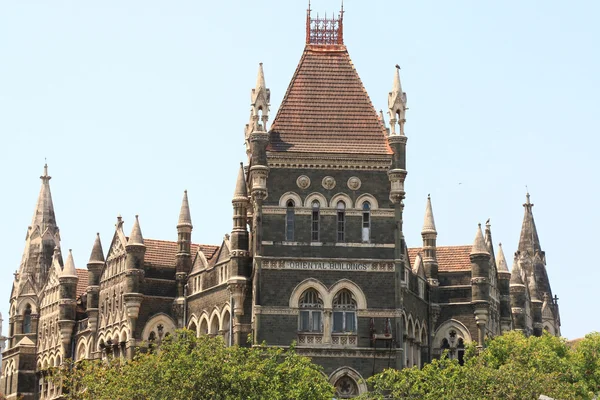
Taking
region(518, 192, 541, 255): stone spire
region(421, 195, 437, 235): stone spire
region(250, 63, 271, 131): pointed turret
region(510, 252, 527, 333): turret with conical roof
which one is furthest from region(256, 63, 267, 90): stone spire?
region(518, 192, 541, 255): stone spire

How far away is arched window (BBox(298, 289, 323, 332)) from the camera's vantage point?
306 ft

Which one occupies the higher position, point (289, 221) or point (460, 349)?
point (289, 221)

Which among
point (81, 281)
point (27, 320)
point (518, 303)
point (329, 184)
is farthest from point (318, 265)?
point (27, 320)

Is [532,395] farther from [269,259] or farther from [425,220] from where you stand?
[425,220]

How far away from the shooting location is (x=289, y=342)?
92.6 meters

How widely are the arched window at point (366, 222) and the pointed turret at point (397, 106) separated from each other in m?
5.23

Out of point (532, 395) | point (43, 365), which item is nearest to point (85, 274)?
point (43, 365)

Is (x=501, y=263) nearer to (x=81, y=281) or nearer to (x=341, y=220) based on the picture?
(x=341, y=220)

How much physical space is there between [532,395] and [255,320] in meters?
18.3

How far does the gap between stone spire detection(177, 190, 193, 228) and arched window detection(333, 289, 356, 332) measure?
52.5ft

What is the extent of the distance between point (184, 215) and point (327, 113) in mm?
14258

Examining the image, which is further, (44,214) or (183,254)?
(44,214)

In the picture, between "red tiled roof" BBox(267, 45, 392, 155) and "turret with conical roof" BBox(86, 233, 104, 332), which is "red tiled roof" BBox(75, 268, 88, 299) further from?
"red tiled roof" BBox(267, 45, 392, 155)

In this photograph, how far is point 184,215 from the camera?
105812mm
